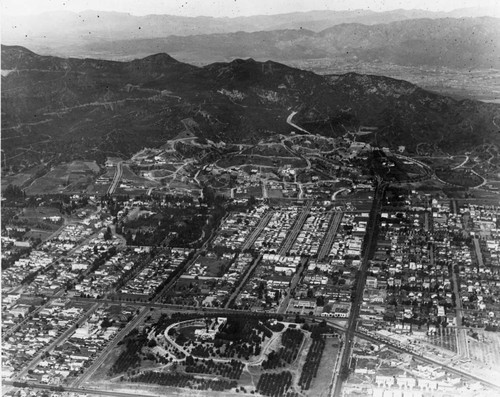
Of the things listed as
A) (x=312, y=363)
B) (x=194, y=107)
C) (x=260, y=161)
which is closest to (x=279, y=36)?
(x=194, y=107)

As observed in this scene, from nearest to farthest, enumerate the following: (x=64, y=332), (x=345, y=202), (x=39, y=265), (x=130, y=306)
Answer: (x=64, y=332) → (x=130, y=306) → (x=39, y=265) → (x=345, y=202)

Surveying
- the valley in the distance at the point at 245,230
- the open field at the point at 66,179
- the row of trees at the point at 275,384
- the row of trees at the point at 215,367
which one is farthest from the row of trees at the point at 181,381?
the open field at the point at 66,179

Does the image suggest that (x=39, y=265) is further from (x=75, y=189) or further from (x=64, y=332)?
(x=75, y=189)

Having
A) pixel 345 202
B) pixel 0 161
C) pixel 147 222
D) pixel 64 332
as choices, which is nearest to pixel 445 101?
pixel 345 202

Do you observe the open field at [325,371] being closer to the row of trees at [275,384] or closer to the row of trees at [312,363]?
the row of trees at [312,363]

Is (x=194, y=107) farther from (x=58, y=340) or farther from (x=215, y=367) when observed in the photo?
(x=215, y=367)

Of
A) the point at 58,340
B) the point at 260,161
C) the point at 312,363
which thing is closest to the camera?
the point at 312,363
